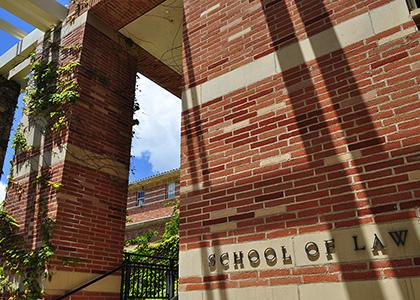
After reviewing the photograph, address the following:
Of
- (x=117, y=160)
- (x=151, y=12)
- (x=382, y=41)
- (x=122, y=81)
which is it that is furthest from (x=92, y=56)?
(x=382, y=41)

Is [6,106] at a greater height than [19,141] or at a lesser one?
greater

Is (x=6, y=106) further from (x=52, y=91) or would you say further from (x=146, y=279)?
(x=146, y=279)

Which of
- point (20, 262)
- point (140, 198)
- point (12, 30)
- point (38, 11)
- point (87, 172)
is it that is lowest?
point (20, 262)

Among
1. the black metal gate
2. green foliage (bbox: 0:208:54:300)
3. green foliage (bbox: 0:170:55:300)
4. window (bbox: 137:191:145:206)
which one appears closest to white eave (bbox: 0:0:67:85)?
green foliage (bbox: 0:170:55:300)

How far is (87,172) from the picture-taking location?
6926 millimetres

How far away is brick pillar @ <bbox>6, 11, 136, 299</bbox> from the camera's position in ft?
20.7

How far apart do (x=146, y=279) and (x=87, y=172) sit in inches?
88.9

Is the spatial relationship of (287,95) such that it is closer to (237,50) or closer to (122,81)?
(237,50)

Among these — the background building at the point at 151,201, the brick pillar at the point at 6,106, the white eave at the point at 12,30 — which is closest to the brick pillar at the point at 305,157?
the white eave at the point at 12,30

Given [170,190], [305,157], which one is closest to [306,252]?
[305,157]

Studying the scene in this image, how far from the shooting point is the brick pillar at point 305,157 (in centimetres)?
323

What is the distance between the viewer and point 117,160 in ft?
25.0

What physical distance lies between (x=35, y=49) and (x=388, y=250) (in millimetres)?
8579

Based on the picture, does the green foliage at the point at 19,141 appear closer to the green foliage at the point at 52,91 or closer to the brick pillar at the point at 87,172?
the brick pillar at the point at 87,172
